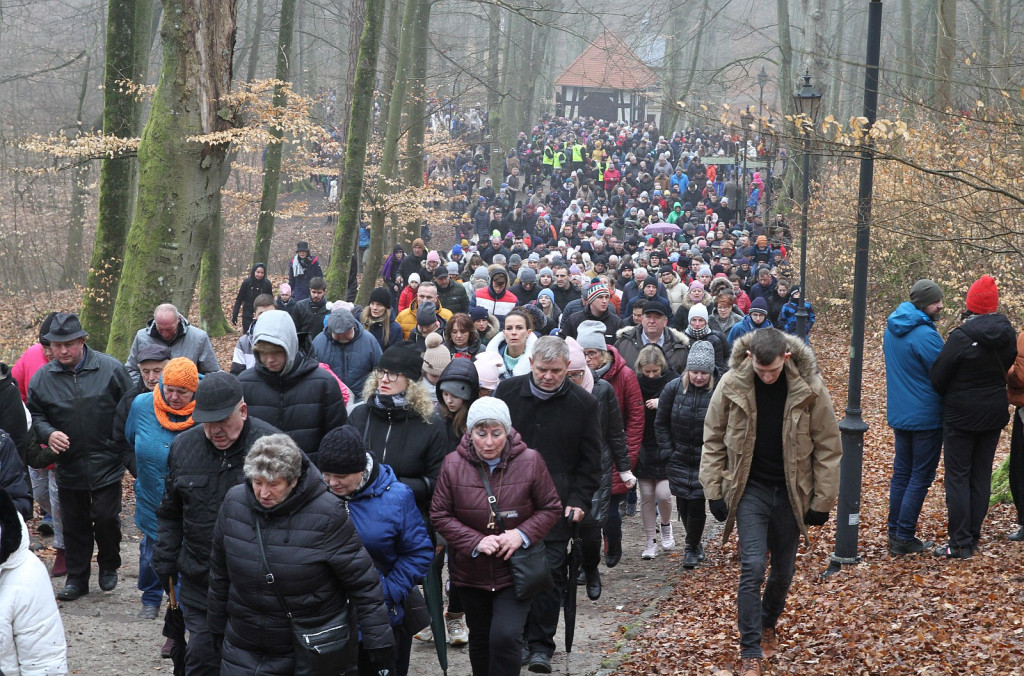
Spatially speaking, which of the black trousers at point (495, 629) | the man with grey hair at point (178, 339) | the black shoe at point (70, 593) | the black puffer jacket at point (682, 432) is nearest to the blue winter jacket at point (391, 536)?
the black trousers at point (495, 629)

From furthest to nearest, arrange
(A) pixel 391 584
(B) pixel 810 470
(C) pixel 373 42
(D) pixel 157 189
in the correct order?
(C) pixel 373 42
(D) pixel 157 189
(B) pixel 810 470
(A) pixel 391 584

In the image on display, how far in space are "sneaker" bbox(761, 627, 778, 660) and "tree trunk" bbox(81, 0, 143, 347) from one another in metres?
9.53

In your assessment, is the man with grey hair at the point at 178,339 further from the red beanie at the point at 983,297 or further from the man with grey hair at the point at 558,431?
the red beanie at the point at 983,297

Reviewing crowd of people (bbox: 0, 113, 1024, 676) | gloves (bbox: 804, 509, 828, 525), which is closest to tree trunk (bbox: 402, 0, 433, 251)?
crowd of people (bbox: 0, 113, 1024, 676)

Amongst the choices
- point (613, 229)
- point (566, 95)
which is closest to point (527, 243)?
point (613, 229)

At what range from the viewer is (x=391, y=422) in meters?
6.32

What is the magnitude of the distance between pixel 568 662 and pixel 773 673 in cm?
142

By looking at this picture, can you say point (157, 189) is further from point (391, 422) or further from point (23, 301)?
point (23, 301)

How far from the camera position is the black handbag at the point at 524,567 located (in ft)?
18.6

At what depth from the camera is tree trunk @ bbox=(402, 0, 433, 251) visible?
24391mm

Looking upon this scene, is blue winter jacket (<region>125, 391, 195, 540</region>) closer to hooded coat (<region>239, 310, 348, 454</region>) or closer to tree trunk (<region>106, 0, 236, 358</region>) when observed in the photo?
hooded coat (<region>239, 310, 348, 454</region>)

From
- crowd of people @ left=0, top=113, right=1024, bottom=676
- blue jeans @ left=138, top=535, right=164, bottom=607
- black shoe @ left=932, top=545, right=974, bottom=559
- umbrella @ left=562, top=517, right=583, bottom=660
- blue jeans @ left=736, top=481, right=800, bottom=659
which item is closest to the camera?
crowd of people @ left=0, top=113, right=1024, bottom=676

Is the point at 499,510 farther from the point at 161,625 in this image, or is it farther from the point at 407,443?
the point at 161,625

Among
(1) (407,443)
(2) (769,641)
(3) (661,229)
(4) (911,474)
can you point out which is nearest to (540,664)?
(2) (769,641)
